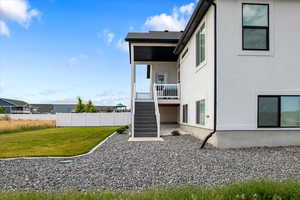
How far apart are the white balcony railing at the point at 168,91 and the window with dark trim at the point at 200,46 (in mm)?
4932

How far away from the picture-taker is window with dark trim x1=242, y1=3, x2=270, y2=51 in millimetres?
8883

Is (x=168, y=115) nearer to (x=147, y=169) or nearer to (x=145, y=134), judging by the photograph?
(x=145, y=134)

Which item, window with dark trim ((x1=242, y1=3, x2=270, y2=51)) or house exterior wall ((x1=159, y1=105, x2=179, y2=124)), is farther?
house exterior wall ((x1=159, y1=105, x2=179, y2=124))

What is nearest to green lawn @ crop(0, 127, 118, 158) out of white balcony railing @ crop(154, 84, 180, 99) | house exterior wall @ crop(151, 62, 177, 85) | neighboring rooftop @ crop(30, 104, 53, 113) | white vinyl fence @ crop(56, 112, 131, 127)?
white balcony railing @ crop(154, 84, 180, 99)

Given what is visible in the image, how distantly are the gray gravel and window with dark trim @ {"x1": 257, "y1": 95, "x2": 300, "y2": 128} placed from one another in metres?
1.11

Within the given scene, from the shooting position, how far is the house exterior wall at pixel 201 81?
30.2 feet

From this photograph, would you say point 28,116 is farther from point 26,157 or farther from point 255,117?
point 255,117

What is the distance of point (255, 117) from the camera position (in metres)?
8.80

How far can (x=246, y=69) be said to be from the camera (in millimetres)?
8852

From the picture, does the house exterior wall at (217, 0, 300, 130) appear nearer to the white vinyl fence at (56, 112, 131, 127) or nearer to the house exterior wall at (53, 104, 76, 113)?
the white vinyl fence at (56, 112, 131, 127)

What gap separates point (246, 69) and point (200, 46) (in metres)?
2.99

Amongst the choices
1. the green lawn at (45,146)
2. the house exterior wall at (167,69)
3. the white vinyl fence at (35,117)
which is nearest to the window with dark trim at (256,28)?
the green lawn at (45,146)

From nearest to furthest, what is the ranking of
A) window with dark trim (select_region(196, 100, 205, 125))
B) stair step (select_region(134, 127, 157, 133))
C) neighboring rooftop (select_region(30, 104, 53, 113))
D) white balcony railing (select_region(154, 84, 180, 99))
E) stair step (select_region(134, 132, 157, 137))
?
window with dark trim (select_region(196, 100, 205, 125)) < stair step (select_region(134, 132, 157, 137)) < stair step (select_region(134, 127, 157, 133)) < white balcony railing (select_region(154, 84, 180, 99)) < neighboring rooftop (select_region(30, 104, 53, 113))

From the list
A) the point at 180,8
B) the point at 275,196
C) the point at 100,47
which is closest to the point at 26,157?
the point at 275,196
